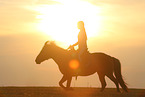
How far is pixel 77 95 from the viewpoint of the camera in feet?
51.4

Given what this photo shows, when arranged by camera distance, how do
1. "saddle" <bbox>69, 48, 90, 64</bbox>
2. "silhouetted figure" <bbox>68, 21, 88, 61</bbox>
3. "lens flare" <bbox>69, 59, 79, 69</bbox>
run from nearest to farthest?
"silhouetted figure" <bbox>68, 21, 88, 61</bbox> → "saddle" <bbox>69, 48, 90, 64</bbox> → "lens flare" <bbox>69, 59, 79, 69</bbox>

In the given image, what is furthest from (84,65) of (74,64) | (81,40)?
(81,40)

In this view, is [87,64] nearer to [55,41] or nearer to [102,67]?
[102,67]

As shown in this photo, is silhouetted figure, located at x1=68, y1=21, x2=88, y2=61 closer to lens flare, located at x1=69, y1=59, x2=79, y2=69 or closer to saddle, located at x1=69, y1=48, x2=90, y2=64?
saddle, located at x1=69, y1=48, x2=90, y2=64

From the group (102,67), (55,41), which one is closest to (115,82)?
(102,67)

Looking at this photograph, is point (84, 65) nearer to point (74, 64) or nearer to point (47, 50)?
point (74, 64)

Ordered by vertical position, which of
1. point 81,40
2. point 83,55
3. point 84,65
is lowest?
point 84,65

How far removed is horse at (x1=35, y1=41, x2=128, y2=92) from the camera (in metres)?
18.6

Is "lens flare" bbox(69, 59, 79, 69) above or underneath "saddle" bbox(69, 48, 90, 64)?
underneath

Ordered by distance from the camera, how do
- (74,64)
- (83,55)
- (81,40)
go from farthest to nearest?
(74,64), (83,55), (81,40)

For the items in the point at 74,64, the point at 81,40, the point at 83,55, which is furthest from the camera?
the point at 74,64

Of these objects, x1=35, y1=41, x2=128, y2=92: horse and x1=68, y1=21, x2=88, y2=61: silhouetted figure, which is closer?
x1=68, y1=21, x2=88, y2=61: silhouetted figure

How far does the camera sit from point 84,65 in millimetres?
18672

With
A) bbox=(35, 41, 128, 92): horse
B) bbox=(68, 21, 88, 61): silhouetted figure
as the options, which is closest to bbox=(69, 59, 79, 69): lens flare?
bbox=(35, 41, 128, 92): horse
